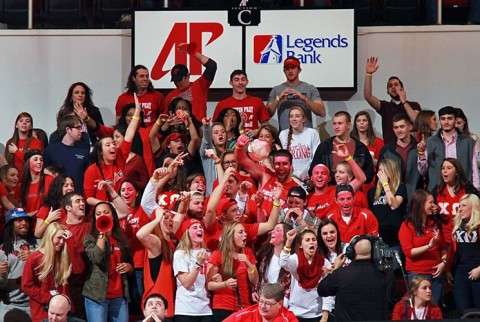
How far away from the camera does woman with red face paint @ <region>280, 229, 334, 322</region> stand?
36.1ft

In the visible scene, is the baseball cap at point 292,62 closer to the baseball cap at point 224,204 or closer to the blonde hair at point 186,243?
the baseball cap at point 224,204

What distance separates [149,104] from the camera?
14.4m

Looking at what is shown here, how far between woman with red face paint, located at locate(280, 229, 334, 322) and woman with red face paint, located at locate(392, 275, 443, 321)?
2.07 ft

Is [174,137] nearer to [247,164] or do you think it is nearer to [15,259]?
[247,164]

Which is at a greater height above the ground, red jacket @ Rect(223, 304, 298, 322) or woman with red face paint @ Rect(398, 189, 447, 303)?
woman with red face paint @ Rect(398, 189, 447, 303)

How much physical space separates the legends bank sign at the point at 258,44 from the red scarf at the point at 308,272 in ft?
16.4

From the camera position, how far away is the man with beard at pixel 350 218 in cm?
1158

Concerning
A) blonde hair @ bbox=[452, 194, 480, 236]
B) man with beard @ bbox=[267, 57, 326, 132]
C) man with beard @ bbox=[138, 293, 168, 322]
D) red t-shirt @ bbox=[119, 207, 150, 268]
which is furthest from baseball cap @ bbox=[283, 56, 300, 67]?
man with beard @ bbox=[138, 293, 168, 322]

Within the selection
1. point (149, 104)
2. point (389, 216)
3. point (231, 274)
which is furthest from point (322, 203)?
point (149, 104)

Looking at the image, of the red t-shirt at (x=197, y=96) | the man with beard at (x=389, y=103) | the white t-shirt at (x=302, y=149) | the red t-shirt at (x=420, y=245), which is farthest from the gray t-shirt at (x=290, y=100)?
the red t-shirt at (x=420, y=245)

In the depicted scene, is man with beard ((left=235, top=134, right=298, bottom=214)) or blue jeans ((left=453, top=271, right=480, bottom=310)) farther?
man with beard ((left=235, top=134, right=298, bottom=214))

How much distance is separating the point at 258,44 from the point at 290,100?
5.76 feet

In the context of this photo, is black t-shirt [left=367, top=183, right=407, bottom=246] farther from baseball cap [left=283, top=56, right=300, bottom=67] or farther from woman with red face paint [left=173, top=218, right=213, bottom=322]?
baseball cap [left=283, top=56, right=300, bottom=67]

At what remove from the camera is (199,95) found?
14.3 metres
